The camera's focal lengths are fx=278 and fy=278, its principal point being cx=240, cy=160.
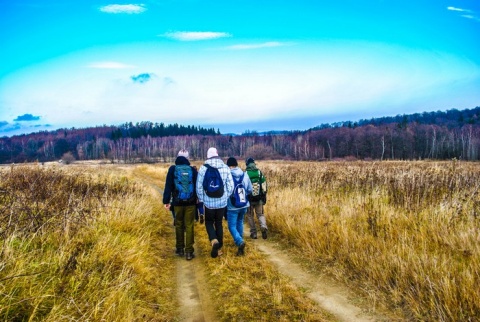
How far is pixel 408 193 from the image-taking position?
7586 millimetres

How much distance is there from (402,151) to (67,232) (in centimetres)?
8010

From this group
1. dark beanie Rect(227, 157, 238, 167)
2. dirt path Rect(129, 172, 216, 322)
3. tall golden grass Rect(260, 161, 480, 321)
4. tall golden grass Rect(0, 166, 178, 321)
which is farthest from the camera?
dark beanie Rect(227, 157, 238, 167)

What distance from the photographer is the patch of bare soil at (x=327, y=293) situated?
3.52 meters

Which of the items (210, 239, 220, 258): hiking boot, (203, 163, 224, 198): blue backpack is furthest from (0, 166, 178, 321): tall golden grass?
(203, 163, 224, 198): blue backpack

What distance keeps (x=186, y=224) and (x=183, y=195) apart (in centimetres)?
65

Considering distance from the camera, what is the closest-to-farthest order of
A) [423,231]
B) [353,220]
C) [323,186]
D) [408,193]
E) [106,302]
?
[106,302], [423,231], [353,220], [408,193], [323,186]

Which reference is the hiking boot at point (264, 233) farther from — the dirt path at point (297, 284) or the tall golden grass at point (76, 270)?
the tall golden grass at point (76, 270)

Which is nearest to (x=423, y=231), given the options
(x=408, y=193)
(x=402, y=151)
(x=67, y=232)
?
(x=408, y=193)

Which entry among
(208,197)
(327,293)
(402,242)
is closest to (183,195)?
(208,197)

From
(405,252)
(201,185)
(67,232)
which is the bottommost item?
(405,252)

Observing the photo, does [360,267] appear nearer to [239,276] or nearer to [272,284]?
[272,284]

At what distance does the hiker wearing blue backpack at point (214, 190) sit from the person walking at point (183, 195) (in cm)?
25

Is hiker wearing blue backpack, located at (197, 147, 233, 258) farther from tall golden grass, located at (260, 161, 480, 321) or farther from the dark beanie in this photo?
tall golden grass, located at (260, 161, 480, 321)

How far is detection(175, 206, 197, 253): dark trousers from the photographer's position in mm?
5762
